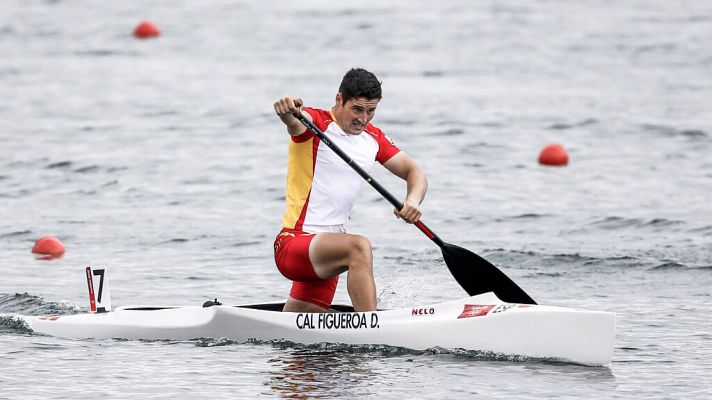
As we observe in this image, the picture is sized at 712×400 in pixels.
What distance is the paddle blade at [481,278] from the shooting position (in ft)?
28.3

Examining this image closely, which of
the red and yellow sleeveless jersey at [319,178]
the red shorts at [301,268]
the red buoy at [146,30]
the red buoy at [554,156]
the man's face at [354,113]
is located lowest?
the red shorts at [301,268]

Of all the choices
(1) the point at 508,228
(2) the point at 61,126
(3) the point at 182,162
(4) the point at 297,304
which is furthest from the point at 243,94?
(4) the point at 297,304

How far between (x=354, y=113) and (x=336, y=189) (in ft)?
1.62

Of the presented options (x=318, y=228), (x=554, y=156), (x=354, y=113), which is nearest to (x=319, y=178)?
(x=318, y=228)

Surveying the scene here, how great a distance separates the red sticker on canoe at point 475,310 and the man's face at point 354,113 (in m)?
1.28

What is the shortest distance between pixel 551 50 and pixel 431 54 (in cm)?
226

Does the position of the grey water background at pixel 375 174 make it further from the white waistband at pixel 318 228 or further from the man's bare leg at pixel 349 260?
the white waistband at pixel 318 228

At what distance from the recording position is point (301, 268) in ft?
27.6

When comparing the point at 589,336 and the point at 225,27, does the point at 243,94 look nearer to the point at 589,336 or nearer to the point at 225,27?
the point at 225,27

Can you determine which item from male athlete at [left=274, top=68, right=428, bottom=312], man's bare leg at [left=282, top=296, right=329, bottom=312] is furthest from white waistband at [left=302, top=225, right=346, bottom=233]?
man's bare leg at [left=282, top=296, right=329, bottom=312]

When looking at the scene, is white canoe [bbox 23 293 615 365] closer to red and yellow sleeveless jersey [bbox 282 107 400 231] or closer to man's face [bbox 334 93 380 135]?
red and yellow sleeveless jersey [bbox 282 107 400 231]

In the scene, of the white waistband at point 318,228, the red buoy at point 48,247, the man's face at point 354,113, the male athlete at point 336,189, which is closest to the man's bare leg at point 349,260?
the male athlete at point 336,189

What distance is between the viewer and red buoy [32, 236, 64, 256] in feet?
40.6

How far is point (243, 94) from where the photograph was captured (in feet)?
73.7
